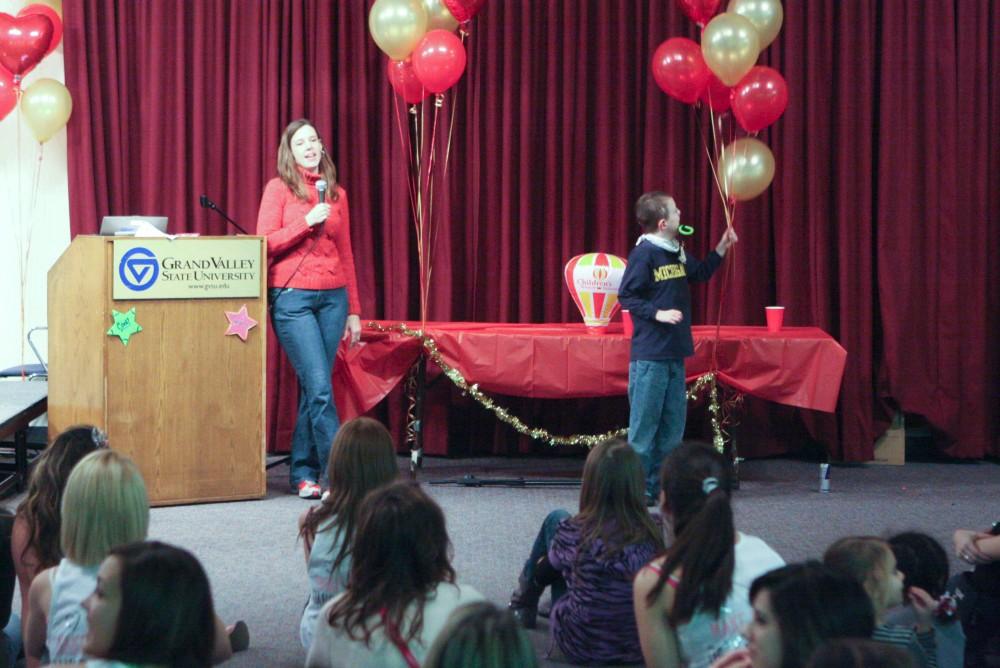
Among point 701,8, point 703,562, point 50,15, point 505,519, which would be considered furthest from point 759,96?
point 50,15

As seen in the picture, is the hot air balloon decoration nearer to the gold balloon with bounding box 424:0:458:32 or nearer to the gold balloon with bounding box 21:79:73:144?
the gold balloon with bounding box 424:0:458:32

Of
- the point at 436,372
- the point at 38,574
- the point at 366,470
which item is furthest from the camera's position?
the point at 436,372

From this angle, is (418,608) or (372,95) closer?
(418,608)

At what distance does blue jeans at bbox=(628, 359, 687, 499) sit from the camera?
515cm

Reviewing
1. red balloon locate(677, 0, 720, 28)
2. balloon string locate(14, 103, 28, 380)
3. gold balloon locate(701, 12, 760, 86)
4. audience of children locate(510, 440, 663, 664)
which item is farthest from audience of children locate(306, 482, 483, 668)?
balloon string locate(14, 103, 28, 380)

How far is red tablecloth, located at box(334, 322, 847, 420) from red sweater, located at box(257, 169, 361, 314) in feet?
1.62

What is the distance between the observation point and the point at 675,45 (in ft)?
18.2

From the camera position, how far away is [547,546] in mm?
3605

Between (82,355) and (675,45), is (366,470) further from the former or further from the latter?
(675,45)

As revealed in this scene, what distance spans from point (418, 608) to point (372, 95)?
180 inches

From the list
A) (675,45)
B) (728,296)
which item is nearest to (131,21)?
(675,45)

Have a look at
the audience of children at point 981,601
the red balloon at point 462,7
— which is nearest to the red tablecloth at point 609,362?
the red balloon at point 462,7

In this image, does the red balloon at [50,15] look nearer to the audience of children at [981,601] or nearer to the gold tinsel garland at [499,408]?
the gold tinsel garland at [499,408]

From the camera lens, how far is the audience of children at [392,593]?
226cm
